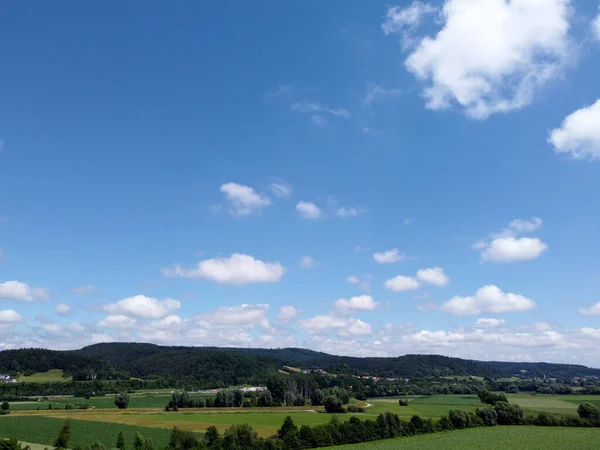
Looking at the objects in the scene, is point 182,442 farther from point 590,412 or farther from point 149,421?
point 590,412

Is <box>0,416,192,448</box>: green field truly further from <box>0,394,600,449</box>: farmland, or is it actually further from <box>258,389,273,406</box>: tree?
<box>258,389,273,406</box>: tree

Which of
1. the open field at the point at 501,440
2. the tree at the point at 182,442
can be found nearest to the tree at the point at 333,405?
the open field at the point at 501,440

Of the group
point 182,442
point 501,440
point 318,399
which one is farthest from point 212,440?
point 318,399

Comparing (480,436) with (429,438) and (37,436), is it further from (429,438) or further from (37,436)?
(37,436)

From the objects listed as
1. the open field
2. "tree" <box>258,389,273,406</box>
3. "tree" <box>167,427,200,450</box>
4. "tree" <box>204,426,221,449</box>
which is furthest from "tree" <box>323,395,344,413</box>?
"tree" <box>167,427,200,450</box>

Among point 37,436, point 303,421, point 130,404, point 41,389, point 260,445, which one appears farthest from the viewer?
point 41,389

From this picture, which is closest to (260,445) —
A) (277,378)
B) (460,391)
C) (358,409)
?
(358,409)
